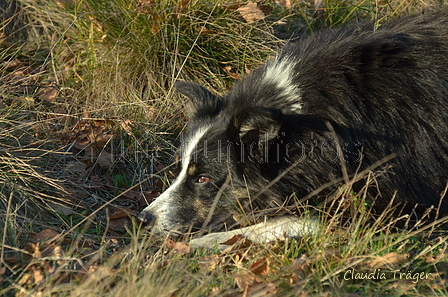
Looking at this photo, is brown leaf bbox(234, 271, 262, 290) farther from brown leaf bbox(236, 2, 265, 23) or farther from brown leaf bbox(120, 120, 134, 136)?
brown leaf bbox(236, 2, 265, 23)

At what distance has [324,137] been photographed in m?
3.77

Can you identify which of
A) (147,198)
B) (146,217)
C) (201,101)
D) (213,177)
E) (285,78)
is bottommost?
(147,198)

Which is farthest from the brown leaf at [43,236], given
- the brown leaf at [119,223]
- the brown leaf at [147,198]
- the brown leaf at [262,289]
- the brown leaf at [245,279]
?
the brown leaf at [262,289]

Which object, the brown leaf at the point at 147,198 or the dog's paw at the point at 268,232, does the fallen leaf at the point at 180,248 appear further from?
the brown leaf at the point at 147,198

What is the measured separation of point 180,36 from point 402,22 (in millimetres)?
2379

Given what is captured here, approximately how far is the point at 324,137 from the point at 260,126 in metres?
0.50

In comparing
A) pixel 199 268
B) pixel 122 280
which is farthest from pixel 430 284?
pixel 122 280

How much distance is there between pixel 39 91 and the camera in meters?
5.74

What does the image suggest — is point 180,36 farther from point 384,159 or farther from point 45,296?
point 45,296

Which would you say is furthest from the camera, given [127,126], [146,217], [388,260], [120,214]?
[127,126]

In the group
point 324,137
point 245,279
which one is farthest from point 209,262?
point 324,137

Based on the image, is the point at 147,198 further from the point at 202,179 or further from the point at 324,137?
the point at 324,137

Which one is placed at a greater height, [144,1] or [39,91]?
[144,1]

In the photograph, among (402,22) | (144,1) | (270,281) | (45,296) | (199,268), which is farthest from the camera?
(144,1)
